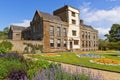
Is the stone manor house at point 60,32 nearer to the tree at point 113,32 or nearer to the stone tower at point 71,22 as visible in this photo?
the stone tower at point 71,22

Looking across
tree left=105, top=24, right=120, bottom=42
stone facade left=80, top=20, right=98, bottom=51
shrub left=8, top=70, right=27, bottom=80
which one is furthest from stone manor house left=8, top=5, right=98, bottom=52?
shrub left=8, top=70, right=27, bottom=80

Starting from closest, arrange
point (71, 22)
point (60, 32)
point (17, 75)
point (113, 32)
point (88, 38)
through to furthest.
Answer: point (17, 75) < point (60, 32) < point (71, 22) < point (88, 38) < point (113, 32)

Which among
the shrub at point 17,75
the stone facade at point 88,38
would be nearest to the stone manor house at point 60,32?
the stone facade at point 88,38

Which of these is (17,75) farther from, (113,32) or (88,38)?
(113,32)

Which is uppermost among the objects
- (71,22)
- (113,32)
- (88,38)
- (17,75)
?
(71,22)

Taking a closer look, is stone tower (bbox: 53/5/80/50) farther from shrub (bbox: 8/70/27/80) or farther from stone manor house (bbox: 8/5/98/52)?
shrub (bbox: 8/70/27/80)

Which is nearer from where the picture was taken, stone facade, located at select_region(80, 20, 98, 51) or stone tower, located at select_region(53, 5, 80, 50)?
stone tower, located at select_region(53, 5, 80, 50)

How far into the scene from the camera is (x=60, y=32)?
120 feet

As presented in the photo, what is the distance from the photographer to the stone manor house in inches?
1323

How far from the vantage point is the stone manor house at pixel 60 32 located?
110ft

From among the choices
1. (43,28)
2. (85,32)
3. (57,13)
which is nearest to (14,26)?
(57,13)

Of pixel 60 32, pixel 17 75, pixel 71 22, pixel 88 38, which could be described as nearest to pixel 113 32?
pixel 88 38

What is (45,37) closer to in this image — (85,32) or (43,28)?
(43,28)

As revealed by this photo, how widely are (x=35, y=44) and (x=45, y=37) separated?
11.0 feet
